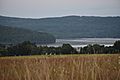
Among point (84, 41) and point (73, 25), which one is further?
point (73, 25)

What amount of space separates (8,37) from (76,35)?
5.54 ft

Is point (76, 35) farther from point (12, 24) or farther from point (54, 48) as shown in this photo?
point (12, 24)

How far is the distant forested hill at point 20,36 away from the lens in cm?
519

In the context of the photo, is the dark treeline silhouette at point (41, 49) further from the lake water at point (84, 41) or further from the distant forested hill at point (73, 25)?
the distant forested hill at point (73, 25)

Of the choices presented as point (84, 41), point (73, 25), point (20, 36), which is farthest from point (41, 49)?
point (73, 25)

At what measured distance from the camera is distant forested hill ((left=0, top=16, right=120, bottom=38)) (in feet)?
17.9

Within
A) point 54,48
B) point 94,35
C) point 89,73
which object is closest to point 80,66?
point 89,73

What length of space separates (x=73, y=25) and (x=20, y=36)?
4.78ft

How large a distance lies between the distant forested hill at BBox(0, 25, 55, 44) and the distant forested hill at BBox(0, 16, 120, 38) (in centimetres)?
15

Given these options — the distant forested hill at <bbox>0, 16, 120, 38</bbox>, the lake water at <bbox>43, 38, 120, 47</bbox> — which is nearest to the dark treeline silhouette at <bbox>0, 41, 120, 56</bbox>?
the lake water at <bbox>43, 38, 120, 47</bbox>

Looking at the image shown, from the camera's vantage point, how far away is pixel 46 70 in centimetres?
144

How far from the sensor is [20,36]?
543 centimetres

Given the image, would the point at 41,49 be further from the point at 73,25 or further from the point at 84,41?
the point at 73,25

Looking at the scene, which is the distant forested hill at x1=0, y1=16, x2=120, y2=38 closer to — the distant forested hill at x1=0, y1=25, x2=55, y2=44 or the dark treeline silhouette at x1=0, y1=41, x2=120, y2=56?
the distant forested hill at x1=0, y1=25, x2=55, y2=44
